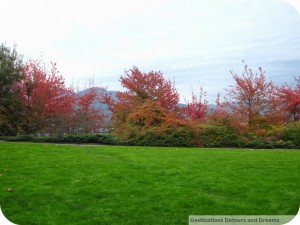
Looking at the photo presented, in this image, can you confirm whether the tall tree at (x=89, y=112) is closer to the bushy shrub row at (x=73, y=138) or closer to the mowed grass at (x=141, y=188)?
the bushy shrub row at (x=73, y=138)

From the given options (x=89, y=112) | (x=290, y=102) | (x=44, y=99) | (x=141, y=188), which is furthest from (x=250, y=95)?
(x=141, y=188)

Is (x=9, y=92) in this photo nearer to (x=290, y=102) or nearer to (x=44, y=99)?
(x=44, y=99)

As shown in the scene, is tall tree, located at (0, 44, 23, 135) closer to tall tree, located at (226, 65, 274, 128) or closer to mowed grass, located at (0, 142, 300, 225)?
mowed grass, located at (0, 142, 300, 225)

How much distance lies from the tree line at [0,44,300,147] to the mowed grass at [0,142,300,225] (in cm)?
489

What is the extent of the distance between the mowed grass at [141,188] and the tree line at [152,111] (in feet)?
16.0

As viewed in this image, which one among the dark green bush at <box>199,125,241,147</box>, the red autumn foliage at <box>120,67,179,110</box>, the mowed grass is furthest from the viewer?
the red autumn foliage at <box>120,67,179,110</box>

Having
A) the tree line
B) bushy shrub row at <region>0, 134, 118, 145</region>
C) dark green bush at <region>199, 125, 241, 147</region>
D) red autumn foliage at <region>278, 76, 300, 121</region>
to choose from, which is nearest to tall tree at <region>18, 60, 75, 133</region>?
the tree line

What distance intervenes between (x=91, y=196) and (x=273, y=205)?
2633 mm

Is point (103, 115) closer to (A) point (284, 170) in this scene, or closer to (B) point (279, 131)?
(B) point (279, 131)

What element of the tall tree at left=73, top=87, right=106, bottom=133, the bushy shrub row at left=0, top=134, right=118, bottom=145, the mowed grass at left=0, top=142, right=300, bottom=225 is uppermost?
the tall tree at left=73, top=87, right=106, bottom=133

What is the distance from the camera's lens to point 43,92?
55.9 ft

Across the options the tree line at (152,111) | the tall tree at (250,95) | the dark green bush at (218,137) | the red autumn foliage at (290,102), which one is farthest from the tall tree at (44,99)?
the red autumn foliage at (290,102)

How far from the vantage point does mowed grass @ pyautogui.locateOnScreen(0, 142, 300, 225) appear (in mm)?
4560

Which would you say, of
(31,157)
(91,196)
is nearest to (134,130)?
(31,157)
